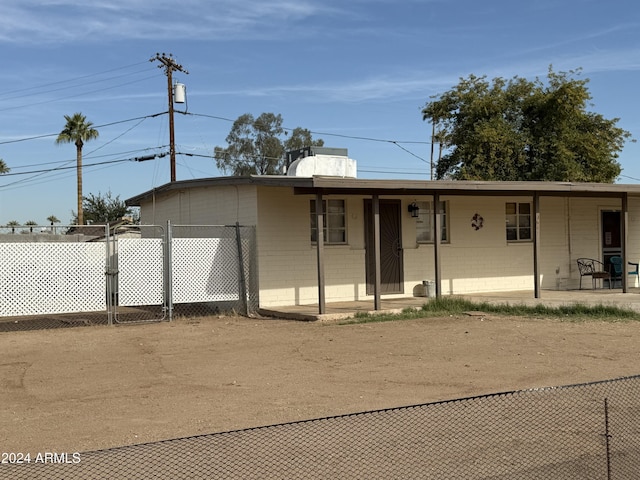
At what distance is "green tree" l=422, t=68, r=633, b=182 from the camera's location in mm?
32656

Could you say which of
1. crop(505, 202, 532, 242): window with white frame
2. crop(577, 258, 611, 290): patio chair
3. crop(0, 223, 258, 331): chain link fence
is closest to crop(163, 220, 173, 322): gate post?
crop(0, 223, 258, 331): chain link fence

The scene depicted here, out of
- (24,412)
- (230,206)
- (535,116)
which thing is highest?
(535,116)

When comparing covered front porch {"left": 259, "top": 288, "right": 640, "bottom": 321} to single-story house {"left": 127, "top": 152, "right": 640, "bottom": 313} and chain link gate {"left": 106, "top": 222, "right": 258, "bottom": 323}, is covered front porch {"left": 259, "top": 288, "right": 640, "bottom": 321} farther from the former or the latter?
chain link gate {"left": 106, "top": 222, "right": 258, "bottom": 323}

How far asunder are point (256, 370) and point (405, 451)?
424cm

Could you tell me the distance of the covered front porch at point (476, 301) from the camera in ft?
45.7

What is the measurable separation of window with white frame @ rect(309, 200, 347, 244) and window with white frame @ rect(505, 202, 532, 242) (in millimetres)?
4877

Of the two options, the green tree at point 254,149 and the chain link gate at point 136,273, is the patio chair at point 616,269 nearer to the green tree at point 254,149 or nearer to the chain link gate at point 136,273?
the chain link gate at point 136,273

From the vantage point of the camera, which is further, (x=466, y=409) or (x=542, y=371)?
(x=542, y=371)

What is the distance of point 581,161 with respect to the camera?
110 feet

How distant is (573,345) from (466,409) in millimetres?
4659

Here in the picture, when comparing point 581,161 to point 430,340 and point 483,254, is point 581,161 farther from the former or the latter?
point 430,340

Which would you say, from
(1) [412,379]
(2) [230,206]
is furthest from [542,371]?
(2) [230,206]

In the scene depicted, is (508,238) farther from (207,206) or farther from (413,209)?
(207,206)

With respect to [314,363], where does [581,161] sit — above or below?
above
